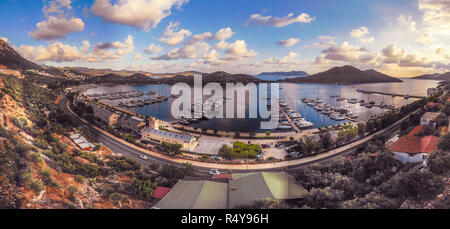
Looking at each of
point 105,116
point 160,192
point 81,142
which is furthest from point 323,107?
point 81,142

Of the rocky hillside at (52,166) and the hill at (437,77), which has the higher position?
the hill at (437,77)

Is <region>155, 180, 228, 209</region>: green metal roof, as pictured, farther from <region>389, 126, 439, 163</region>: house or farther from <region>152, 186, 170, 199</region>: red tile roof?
<region>389, 126, 439, 163</region>: house

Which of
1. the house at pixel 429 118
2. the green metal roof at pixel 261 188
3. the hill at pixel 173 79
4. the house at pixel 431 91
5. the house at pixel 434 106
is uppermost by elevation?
the hill at pixel 173 79

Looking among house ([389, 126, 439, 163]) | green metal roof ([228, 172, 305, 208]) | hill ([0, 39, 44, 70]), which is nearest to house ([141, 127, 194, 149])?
green metal roof ([228, 172, 305, 208])

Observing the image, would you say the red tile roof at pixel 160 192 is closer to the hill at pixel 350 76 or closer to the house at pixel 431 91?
the hill at pixel 350 76

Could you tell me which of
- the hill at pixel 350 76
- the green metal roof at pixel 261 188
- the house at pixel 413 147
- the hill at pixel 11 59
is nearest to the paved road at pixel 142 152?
the house at pixel 413 147
